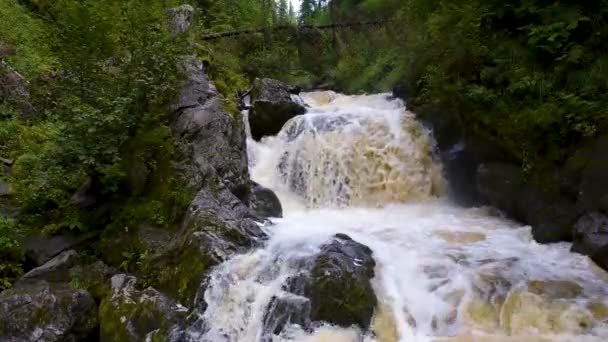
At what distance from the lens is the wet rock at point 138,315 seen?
582 cm

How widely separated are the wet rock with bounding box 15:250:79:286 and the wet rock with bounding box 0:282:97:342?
0.74 ft

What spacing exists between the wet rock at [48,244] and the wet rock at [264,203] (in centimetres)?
306

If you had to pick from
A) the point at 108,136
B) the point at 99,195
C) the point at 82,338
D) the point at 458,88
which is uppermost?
the point at 458,88

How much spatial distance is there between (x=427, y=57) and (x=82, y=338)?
8.80 meters

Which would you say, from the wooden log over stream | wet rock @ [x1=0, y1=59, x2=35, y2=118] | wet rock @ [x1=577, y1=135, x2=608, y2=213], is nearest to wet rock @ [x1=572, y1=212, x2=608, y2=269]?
wet rock @ [x1=577, y1=135, x2=608, y2=213]

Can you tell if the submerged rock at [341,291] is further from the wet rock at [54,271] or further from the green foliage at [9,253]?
the green foliage at [9,253]

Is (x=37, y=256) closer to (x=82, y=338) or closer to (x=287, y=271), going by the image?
(x=82, y=338)

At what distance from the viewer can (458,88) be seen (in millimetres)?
9344

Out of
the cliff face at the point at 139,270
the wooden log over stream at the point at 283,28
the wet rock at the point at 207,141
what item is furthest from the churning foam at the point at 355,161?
the wooden log over stream at the point at 283,28

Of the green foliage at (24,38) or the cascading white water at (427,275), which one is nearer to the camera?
the cascading white water at (427,275)

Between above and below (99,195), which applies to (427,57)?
above

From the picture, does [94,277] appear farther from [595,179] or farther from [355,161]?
[595,179]

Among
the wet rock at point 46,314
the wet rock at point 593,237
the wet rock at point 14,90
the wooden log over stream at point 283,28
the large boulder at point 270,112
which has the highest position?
the wooden log over stream at point 283,28

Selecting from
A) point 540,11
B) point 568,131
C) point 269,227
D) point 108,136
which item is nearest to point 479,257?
point 568,131
